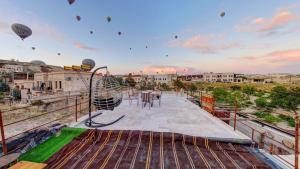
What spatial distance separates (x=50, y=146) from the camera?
2.88 metres

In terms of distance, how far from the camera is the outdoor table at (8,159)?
6.87 feet

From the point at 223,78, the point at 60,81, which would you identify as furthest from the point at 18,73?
the point at 223,78

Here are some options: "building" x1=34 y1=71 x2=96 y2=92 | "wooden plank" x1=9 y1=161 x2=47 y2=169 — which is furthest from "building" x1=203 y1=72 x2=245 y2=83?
"wooden plank" x1=9 y1=161 x2=47 y2=169

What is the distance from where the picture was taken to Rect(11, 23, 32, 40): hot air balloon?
1711 cm

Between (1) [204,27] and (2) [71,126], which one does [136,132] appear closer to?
(2) [71,126]

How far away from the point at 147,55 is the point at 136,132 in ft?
65.2

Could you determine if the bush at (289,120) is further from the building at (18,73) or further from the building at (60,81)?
the building at (18,73)

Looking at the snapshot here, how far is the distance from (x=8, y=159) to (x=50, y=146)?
2.30ft

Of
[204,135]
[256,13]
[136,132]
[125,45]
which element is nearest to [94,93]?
[136,132]

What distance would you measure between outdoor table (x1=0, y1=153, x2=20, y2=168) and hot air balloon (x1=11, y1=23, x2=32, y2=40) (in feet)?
71.6

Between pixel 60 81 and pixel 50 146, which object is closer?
pixel 50 146

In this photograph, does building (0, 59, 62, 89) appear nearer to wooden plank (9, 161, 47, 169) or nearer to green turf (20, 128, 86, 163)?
green turf (20, 128, 86, 163)

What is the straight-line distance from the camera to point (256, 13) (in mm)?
9539

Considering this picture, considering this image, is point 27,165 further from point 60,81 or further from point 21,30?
point 60,81
